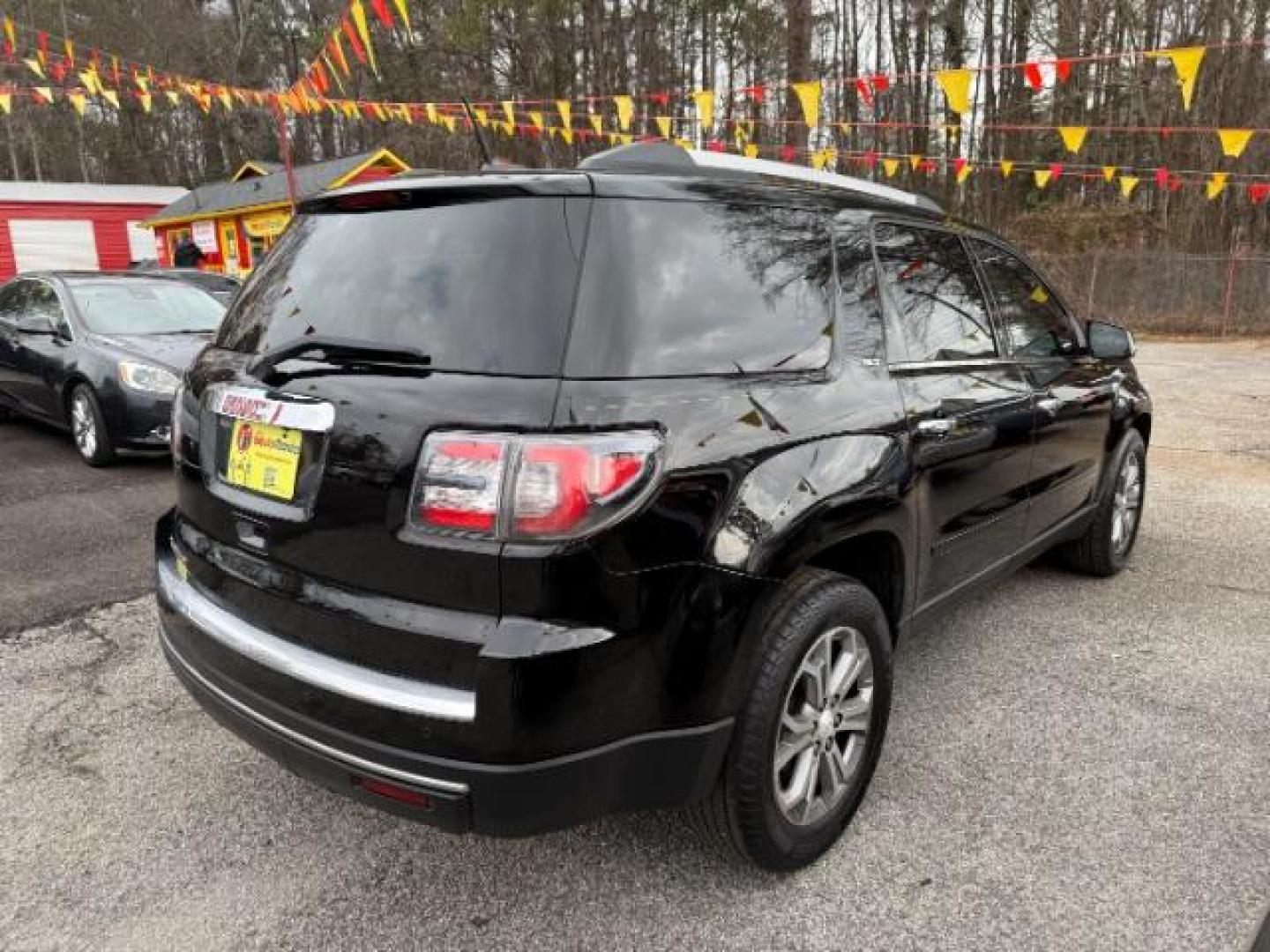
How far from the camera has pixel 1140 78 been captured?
2419cm

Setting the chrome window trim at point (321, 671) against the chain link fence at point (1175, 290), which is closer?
the chrome window trim at point (321, 671)

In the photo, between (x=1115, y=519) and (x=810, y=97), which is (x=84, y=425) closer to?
(x=1115, y=519)

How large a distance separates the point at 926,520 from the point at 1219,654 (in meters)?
1.79

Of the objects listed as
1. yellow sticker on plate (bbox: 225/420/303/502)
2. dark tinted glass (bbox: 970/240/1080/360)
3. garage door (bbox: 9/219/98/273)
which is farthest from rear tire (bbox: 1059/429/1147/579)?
garage door (bbox: 9/219/98/273)

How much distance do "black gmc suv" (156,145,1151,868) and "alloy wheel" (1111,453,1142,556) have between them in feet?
7.13

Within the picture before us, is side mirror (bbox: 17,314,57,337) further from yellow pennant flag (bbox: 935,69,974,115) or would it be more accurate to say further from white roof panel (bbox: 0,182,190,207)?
white roof panel (bbox: 0,182,190,207)

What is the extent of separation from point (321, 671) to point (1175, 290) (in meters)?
21.9

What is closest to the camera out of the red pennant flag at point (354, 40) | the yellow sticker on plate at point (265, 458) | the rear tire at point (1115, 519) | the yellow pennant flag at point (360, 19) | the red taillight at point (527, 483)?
the red taillight at point (527, 483)

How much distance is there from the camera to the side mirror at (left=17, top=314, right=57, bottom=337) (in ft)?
23.5

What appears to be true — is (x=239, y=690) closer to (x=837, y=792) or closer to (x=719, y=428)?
(x=719, y=428)

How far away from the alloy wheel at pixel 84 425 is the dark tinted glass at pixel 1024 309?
612 centimetres

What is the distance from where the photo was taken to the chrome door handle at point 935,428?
2.66m

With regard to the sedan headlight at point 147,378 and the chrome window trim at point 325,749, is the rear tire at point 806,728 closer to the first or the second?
the chrome window trim at point 325,749

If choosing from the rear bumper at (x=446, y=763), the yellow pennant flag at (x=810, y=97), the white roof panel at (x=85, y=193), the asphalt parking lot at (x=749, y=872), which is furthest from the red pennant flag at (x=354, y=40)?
the white roof panel at (x=85, y=193)
